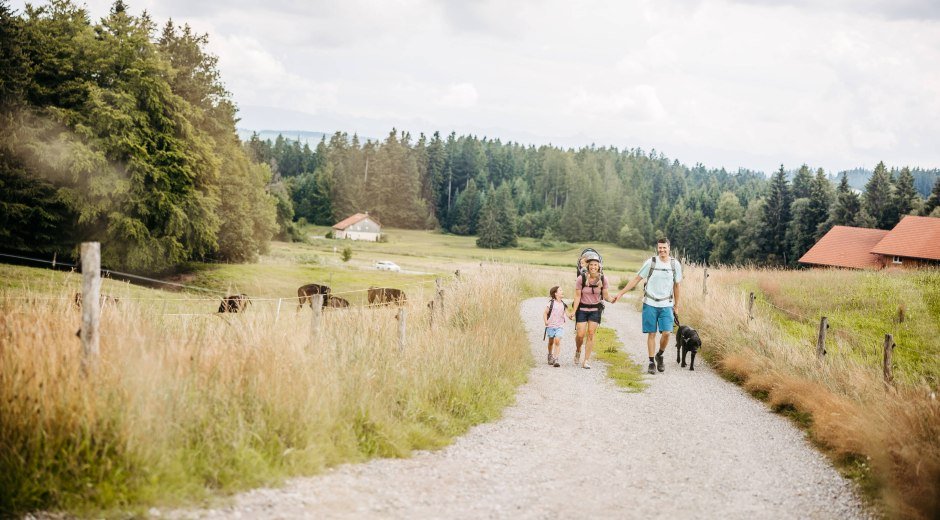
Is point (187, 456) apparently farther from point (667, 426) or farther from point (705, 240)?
point (705, 240)

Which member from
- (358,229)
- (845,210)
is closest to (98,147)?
(845,210)

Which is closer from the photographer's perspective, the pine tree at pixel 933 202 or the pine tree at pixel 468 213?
the pine tree at pixel 933 202

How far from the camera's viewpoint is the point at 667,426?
28.9ft

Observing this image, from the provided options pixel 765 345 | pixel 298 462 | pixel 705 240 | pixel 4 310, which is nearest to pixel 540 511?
pixel 298 462

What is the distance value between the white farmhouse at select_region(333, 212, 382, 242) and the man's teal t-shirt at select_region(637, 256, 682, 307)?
90.1m

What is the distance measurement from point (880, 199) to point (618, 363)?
68.3 m

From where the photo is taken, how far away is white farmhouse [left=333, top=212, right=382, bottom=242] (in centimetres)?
10112

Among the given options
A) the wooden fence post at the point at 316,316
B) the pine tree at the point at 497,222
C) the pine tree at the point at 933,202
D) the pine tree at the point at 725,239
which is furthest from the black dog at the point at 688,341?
the pine tree at the point at 497,222

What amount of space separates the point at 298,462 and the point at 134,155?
33.6 meters

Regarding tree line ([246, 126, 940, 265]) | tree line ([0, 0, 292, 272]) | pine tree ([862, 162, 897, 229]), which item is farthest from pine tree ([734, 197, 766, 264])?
tree line ([0, 0, 292, 272])

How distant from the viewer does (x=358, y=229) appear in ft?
336

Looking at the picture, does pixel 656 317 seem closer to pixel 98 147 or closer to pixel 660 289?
pixel 660 289

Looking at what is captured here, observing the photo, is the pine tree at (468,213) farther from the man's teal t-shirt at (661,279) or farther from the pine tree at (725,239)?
the man's teal t-shirt at (661,279)

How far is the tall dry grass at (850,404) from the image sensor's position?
5.78 meters
